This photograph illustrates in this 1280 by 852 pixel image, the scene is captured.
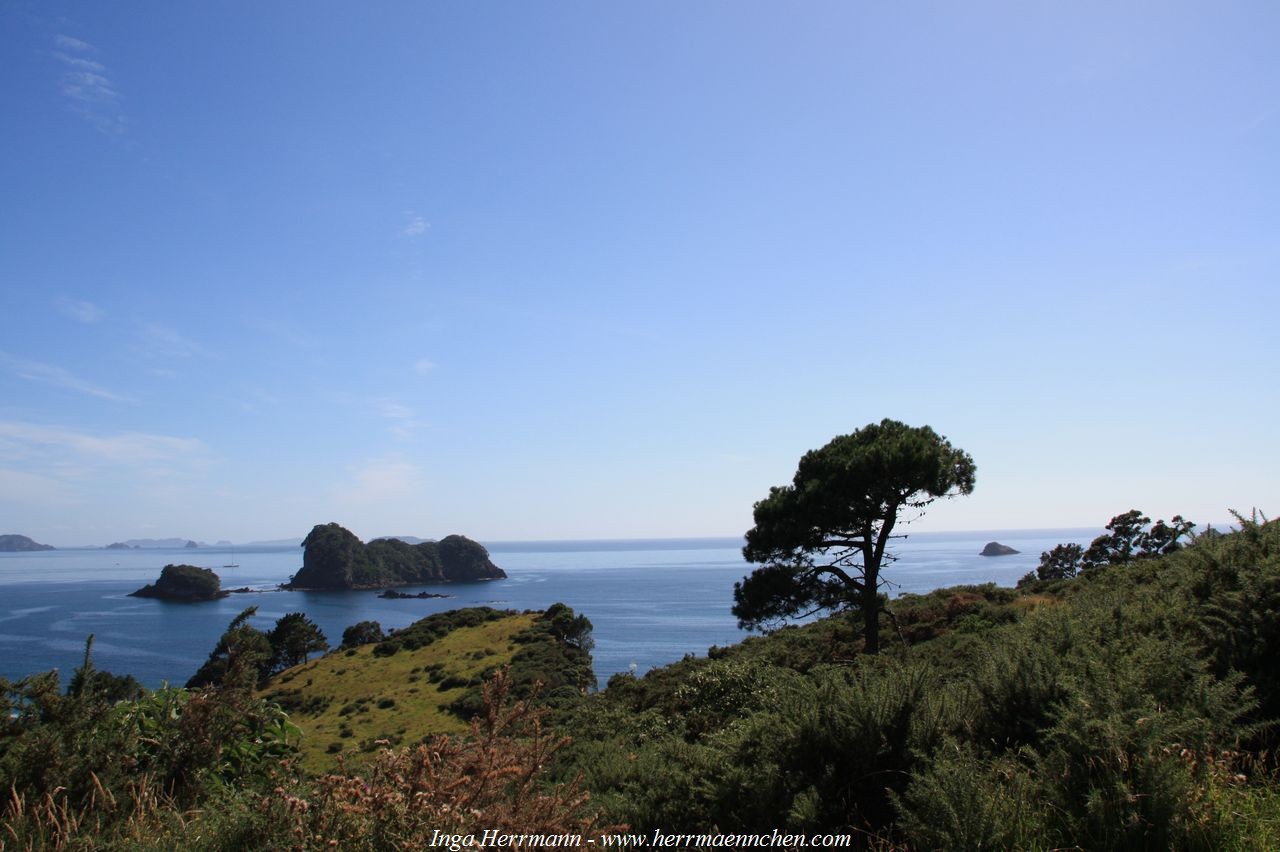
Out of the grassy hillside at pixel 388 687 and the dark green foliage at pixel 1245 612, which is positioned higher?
the dark green foliage at pixel 1245 612

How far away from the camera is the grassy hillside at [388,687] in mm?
31906

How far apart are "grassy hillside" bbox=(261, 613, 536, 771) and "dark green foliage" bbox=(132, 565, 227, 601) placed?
102313 millimetres

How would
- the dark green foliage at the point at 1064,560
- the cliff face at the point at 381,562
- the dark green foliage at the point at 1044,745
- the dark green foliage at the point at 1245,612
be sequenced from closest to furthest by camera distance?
1. the dark green foliage at the point at 1044,745
2. the dark green foliage at the point at 1245,612
3. the dark green foliage at the point at 1064,560
4. the cliff face at the point at 381,562

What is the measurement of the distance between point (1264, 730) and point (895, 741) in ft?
8.66

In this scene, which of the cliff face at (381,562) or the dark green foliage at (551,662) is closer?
the dark green foliage at (551,662)

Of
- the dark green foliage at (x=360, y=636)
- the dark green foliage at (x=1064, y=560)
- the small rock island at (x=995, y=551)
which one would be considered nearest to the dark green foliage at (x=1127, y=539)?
the dark green foliage at (x=1064, y=560)

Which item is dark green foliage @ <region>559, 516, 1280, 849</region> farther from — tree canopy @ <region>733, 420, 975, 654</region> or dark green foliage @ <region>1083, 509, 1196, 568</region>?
dark green foliage @ <region>1083, 509, 1196, 568</region>

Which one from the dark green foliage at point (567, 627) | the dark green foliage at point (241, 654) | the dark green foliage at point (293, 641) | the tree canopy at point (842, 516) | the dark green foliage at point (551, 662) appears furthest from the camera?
the dark green foliage at point (293, 641)

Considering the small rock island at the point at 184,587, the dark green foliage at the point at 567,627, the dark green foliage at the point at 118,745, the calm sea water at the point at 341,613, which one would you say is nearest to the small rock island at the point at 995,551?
the calm sea water at the point at 341,613

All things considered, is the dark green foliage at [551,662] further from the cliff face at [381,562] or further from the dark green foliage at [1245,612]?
the cliff face at [381,562]

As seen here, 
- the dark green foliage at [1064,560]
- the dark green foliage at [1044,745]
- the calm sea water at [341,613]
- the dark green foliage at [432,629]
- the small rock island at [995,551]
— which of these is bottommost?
the calm sea water at [341,613]

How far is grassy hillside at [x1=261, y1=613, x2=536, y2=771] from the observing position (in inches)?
1256

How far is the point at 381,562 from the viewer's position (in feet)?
552

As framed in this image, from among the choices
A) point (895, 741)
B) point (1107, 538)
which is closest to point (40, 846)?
point (895, 741)
